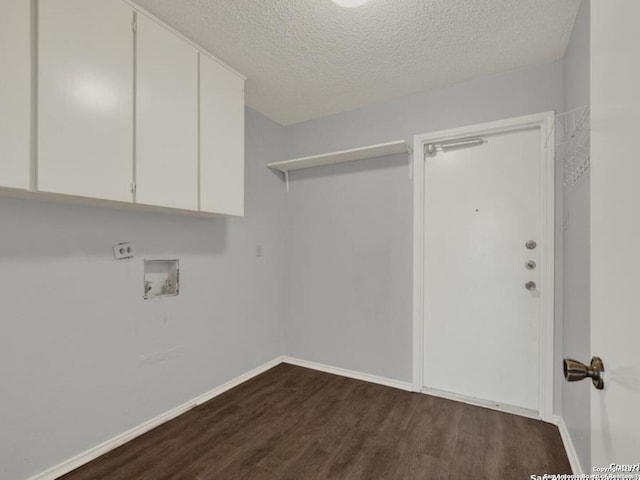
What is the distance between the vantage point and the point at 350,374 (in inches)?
113

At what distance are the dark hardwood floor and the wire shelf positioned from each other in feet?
5.38

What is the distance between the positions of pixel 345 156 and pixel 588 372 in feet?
7.63

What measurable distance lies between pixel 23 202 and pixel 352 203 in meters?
2.26

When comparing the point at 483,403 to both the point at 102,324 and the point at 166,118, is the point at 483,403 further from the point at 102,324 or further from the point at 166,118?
the point at 166,118

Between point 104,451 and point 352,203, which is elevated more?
A: point 352,203

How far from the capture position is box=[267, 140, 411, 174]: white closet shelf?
246cm

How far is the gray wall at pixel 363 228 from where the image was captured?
8.00 feet

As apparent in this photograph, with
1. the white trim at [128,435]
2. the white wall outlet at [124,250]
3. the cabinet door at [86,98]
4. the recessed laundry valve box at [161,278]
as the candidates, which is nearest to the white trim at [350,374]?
the white trim at [128,435]

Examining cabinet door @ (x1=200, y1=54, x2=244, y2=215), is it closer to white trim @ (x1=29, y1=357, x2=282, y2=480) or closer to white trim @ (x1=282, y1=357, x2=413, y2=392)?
white trim @ (x1=29, y1=357, x2=282, y2=480)

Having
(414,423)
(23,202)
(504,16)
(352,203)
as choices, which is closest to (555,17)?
(504,16)

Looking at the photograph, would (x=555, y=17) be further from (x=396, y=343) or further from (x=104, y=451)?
(x=104, y=451)

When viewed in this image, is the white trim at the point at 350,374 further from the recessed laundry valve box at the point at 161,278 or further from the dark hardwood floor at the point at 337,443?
the recessed laundry valve box at the point at 161,278

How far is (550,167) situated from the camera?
6.89 feet

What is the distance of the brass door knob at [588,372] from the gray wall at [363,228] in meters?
1.95
